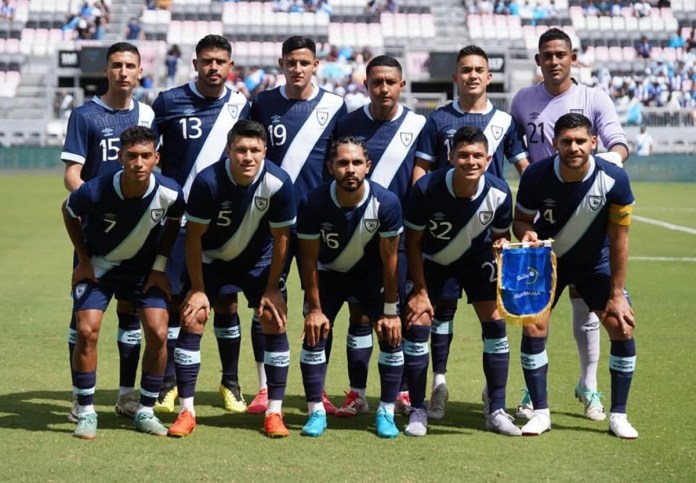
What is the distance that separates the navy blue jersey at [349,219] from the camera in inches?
277

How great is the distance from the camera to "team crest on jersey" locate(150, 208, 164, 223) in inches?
278

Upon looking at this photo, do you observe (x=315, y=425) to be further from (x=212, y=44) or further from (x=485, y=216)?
(x=212, y=44)

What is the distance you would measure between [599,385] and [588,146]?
2242 mm

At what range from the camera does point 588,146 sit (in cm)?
700

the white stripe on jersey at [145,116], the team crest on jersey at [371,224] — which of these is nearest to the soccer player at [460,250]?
the team crest on jersey at [371,224]

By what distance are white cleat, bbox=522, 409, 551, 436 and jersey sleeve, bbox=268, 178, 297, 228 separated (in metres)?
1.85

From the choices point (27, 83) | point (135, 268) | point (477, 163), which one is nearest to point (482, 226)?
point (477, 163)

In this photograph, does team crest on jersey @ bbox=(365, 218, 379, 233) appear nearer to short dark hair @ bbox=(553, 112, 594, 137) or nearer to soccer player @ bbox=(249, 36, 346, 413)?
soccer player @ bbox=(249, 36, 346, 413)

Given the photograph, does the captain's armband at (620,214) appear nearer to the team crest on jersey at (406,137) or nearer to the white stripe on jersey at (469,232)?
the white stripe on jersey at (469,232)

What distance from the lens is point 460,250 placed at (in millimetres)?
7293

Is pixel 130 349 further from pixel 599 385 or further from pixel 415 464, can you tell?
pixel 599 385

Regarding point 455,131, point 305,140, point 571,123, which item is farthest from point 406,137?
point 571,123

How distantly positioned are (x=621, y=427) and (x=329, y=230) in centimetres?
208

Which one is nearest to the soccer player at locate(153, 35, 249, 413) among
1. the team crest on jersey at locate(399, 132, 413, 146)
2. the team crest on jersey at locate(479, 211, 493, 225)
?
the team crest on jersey at locate(399, 132, 413, 146)
